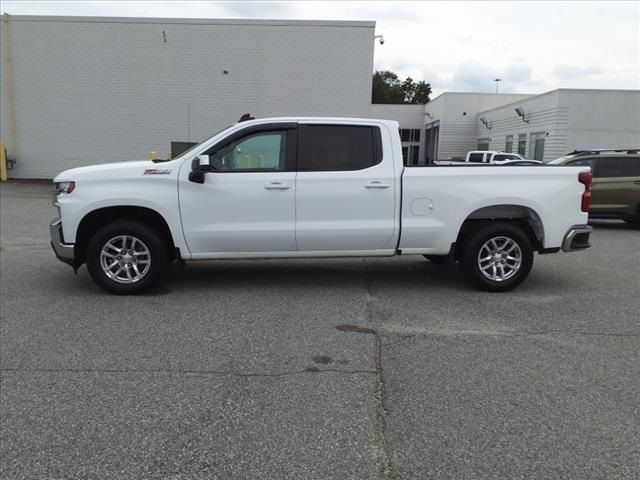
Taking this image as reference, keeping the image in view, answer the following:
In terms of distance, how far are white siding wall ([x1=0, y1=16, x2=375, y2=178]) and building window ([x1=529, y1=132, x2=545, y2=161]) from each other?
33.2 ft

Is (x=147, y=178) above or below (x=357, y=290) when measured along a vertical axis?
above

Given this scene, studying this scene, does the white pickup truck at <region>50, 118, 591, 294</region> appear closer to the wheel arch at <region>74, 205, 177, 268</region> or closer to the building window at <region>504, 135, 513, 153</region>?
the wheel arch at <region>74, 205, 177, 268</region>

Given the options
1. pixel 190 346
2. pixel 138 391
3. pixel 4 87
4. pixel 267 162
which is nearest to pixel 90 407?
pixel 138 391

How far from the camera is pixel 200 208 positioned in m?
6.33

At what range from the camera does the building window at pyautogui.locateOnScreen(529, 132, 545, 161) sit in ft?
90.6

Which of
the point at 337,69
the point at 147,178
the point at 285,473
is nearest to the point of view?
the point at 285,473

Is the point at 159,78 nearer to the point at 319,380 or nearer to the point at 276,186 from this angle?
the point at 276,186

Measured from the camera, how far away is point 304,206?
642 cm

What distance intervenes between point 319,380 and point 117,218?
11.8ft

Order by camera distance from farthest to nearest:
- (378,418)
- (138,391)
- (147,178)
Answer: (147,178), (138,391), (378,418)

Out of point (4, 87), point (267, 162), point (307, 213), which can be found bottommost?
point (307, 213)

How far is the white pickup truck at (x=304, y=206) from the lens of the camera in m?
6.31

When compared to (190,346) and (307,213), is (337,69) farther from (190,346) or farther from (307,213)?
(190,346)

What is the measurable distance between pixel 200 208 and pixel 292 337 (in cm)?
208
